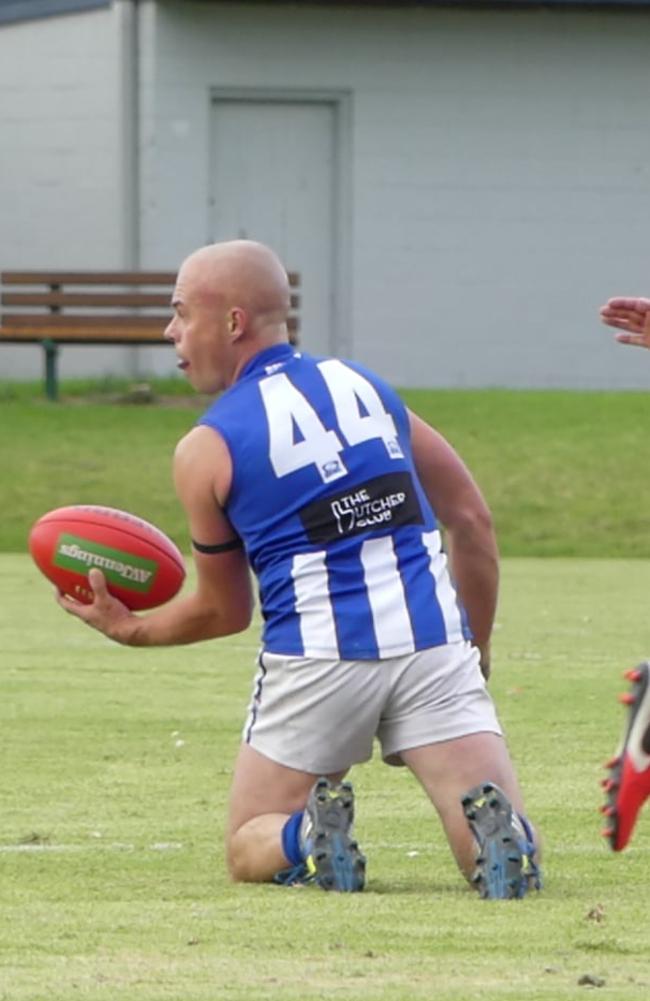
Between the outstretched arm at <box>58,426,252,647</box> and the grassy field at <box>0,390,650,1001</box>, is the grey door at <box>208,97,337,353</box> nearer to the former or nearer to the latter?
the grassy field at <box>0,390,650,1001</box>

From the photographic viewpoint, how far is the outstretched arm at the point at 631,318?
22.8 ft

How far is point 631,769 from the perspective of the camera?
612 cm

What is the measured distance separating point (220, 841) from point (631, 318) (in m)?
2.00

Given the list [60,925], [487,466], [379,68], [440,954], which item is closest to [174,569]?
[60,925]

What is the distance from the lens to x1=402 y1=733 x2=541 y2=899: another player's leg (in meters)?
6.48

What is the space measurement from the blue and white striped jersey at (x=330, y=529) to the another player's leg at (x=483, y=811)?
30 cm

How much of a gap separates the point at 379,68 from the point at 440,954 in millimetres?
22744

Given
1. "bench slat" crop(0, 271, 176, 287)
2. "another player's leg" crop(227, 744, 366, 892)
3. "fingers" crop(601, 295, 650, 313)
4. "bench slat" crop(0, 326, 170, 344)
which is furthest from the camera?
"bench slat" crop(0, 271, 176, 287)

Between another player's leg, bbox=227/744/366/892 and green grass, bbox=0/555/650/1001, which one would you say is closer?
green grass, bbox=0/555/650/1001

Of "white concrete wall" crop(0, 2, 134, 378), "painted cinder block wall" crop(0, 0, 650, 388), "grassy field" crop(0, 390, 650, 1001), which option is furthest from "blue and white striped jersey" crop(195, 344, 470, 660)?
"white concrete wall" crop(0, 2, 134, 378)

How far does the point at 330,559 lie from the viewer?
22.5ft

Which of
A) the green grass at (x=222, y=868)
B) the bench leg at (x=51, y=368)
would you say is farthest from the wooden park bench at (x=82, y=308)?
the green grass at (x=222, y=868)

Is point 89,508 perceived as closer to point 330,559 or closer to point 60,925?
point 330,559

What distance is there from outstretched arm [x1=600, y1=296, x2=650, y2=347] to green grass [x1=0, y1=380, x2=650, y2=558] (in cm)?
1340
